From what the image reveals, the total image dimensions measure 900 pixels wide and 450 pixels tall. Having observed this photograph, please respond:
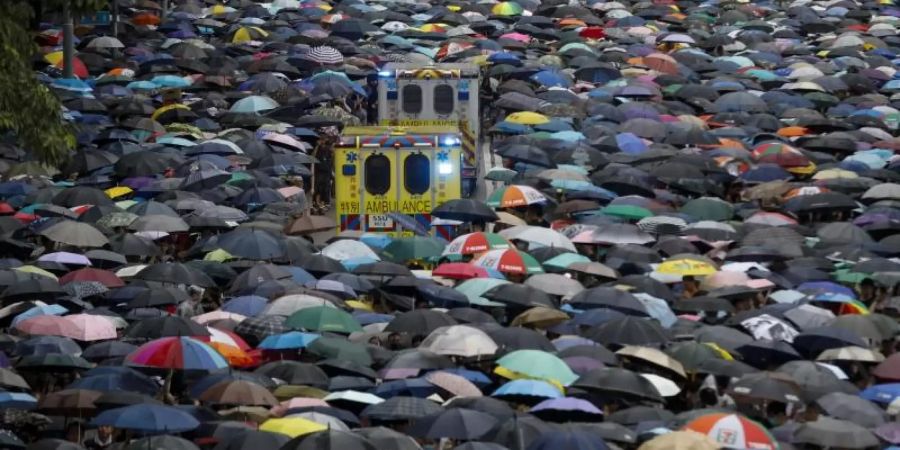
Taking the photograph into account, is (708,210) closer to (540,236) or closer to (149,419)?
(540,236)

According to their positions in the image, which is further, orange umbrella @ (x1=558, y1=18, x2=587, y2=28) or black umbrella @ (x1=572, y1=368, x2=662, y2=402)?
orange umbrella @ (x1=558, y1=18, x2=587, y2=28)

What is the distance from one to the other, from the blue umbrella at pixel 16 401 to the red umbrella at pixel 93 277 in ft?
18.0

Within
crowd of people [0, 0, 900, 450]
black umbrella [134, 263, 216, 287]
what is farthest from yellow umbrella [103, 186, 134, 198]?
black umbrella [134, 263, 216, 287]

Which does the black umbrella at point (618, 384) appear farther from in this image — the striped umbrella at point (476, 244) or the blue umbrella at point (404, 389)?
the striped umbrella at point (476, 244)

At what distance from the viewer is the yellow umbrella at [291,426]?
18.9 m

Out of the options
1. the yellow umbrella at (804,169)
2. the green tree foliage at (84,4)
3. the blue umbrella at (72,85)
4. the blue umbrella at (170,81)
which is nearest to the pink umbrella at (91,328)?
the green tree foliage at (84,4)

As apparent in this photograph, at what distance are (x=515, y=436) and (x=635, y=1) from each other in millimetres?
43697

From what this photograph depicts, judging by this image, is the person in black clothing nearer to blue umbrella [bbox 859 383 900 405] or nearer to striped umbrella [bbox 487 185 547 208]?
blue umbrella [bbox 859 383 900 405]

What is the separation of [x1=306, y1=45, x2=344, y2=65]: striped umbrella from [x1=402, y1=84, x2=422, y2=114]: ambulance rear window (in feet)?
25.8

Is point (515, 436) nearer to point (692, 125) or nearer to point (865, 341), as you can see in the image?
point (865, 341)

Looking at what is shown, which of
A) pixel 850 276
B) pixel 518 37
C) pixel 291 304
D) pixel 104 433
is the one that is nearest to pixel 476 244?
pixel 850 276

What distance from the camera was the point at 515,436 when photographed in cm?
1898

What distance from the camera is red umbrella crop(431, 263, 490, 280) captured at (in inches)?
1078

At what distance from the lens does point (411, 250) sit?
97.8 ft
